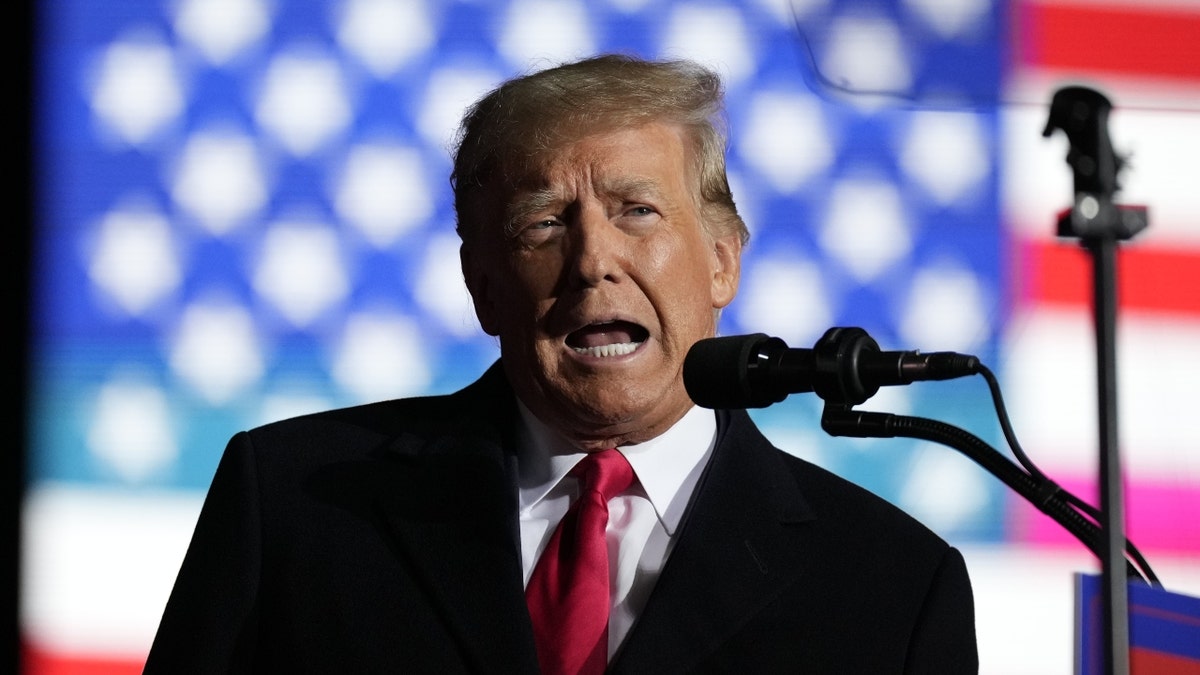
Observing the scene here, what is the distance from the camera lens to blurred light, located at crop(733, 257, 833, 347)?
2281mm

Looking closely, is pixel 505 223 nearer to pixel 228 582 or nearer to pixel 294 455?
pixel 294 455

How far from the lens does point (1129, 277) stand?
2.35 metres

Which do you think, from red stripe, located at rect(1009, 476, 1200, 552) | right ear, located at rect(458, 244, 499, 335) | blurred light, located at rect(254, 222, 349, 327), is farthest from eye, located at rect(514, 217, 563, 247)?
red stripe, located at rect(1009, 476, 1200, 552)

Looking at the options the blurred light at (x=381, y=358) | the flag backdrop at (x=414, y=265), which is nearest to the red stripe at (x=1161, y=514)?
the flag backdrop at (x=414, y=265)

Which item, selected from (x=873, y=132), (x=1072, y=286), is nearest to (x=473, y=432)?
(x=873, y=132)

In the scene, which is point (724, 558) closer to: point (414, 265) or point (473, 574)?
point (473, 574)

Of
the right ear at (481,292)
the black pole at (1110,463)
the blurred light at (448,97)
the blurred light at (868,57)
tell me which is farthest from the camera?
the blurred light at (448,97)

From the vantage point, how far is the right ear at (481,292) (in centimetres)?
183

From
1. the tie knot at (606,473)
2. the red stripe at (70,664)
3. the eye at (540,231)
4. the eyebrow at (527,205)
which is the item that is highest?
the eyebrow at (527,205)

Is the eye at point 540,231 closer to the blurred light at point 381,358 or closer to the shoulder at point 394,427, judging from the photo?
the shoulder at point 394,427

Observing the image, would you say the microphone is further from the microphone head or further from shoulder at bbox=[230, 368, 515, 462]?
shoulder at bbox=[230, 368, 515, 462]

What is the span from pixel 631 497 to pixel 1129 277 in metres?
1.13

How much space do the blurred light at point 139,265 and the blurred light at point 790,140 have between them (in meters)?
1.02

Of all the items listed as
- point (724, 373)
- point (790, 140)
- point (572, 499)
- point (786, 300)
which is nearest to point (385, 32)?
point (790, 140)
